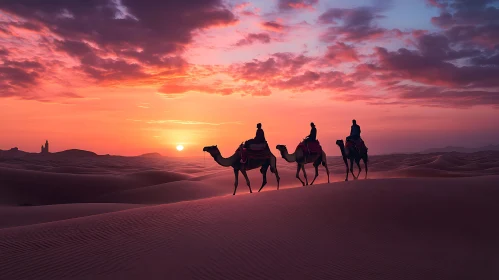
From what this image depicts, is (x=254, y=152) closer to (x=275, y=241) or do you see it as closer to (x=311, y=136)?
(x=311, y=136)

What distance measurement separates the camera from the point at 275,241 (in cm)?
750

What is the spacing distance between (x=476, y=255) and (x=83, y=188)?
30344 millimetres

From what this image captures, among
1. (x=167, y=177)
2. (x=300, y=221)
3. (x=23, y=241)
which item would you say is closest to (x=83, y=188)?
(x=167, y=177)

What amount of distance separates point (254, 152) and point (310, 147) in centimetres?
290

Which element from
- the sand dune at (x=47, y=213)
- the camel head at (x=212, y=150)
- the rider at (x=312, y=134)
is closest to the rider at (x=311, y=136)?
the rider at (x=312, y=134)

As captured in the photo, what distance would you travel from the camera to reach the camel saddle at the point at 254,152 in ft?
47.7

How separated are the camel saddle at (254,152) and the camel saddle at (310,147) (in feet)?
6.02

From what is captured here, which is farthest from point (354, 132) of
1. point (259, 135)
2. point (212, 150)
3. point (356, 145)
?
point (212, 150)

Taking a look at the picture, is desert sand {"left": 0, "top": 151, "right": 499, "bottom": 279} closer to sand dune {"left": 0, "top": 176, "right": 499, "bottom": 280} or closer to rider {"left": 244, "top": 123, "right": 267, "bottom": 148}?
sand dune {"left": 0, "top": 176, "right": 499, "bottom": 280}

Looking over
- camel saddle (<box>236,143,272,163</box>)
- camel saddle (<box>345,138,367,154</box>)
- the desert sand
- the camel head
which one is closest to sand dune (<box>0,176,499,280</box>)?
the desert sand

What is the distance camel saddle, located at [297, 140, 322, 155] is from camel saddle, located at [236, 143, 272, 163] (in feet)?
6.02

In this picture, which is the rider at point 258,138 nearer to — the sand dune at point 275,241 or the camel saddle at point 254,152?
the camel saddle at point 254,152

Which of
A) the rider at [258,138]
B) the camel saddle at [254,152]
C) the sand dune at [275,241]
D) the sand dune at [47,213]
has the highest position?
the rider at [258,138]

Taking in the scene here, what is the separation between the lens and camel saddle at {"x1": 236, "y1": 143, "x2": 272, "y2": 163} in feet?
47.7
